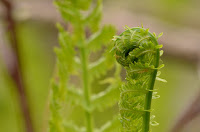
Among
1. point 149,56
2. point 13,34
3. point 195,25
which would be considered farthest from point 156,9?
point 149,56

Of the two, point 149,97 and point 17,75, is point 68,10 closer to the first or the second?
point 149,97

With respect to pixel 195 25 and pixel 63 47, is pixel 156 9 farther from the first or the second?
pixel 63 47

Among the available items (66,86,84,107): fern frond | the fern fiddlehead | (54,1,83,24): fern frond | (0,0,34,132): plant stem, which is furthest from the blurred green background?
the fern fiddlehead

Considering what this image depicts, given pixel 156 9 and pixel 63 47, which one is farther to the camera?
pixel 156 9

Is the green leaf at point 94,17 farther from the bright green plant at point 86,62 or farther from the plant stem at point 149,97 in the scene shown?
the plant stem at point 149,97

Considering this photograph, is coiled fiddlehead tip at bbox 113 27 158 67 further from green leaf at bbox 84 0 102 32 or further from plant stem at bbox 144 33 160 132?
green leaf at bbox 84 0 102 32

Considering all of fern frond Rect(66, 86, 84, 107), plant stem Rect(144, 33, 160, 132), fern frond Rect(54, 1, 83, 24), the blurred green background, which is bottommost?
the blurred green background

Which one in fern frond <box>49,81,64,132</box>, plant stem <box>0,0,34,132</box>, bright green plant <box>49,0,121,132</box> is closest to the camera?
fern frond <box>49,81,64,132</box>

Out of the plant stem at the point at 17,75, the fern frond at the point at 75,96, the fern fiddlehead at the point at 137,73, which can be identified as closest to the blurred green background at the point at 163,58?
the plant stem at the point at 17,75
